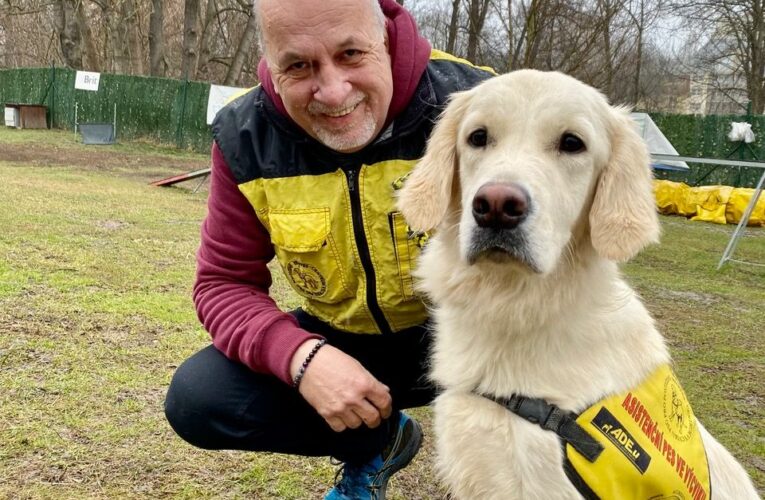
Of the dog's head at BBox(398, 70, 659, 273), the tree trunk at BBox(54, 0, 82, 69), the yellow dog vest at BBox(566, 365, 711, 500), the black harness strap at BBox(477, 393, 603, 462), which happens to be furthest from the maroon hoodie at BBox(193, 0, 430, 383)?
the tree trunk at BBox(54, 0, 82, 69)

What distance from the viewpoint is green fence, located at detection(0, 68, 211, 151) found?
19.1 metres

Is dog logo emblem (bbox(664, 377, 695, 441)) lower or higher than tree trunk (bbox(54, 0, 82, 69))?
lower

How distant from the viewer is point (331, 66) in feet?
6.49

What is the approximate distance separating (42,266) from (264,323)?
354 centimetres

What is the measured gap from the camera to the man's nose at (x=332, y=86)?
A: 1.95 metres

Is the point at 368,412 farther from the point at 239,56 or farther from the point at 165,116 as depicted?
the point at 239,56

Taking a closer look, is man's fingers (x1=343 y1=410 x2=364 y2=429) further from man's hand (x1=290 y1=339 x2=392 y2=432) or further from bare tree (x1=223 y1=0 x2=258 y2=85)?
bare tree (x1=223 y1=0 x2=258 y2=85)

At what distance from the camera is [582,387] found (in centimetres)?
163

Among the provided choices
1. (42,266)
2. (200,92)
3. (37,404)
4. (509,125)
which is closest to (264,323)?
(509,125)

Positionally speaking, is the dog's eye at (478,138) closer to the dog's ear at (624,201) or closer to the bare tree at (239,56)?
the dog's ear at (624,201)

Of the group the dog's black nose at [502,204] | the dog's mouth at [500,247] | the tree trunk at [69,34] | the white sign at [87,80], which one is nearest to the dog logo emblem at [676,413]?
the dog's mouth at [500,247]

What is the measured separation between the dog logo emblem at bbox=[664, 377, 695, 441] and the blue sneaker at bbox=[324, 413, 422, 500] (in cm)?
106

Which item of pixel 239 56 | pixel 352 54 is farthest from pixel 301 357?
pixel 239 56

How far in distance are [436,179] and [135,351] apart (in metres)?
2.35
